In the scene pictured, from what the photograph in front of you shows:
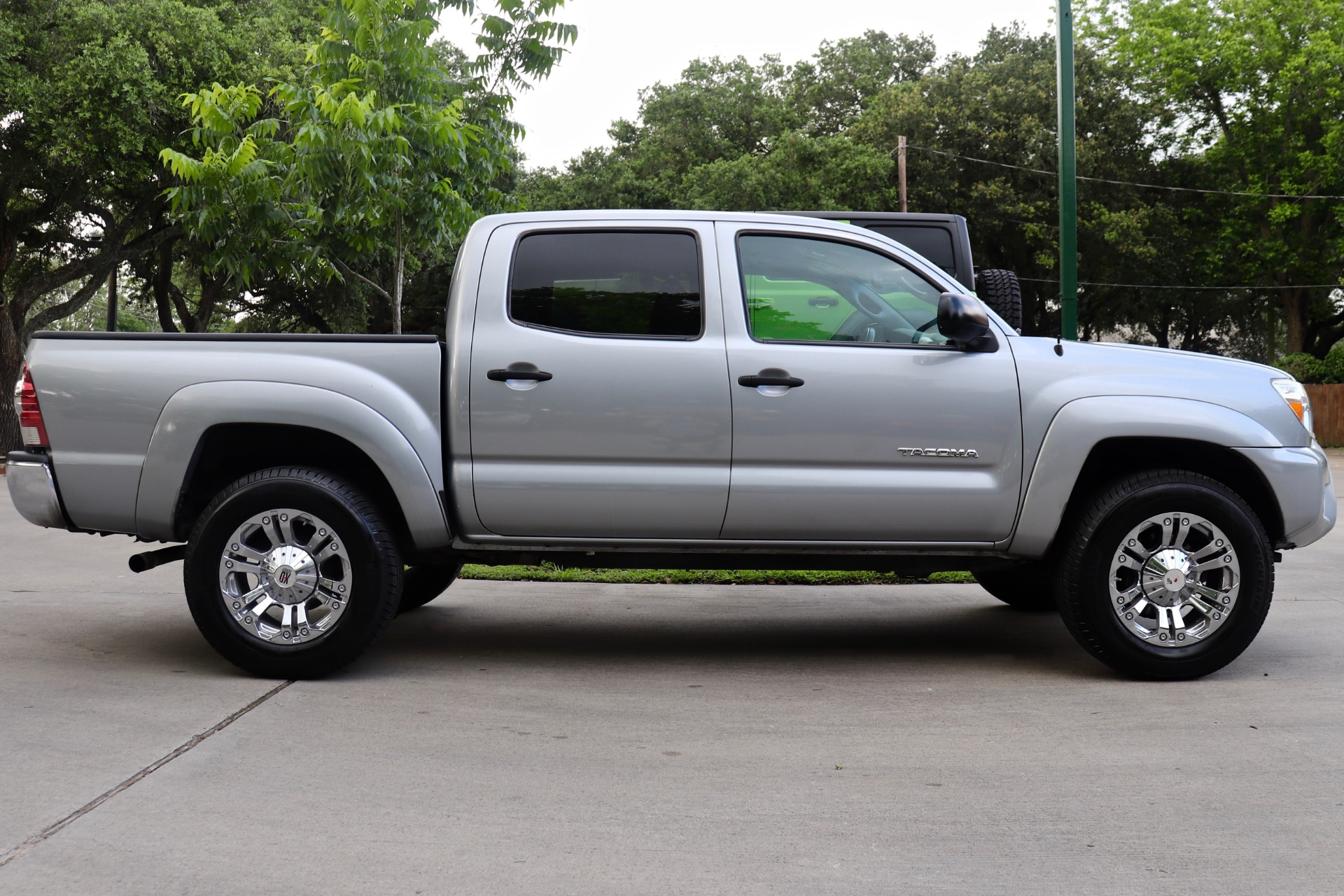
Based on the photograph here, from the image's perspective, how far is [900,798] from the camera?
3.99m

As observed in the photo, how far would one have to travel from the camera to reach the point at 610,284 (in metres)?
5.69

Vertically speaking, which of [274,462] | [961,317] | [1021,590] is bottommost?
[1021,590]

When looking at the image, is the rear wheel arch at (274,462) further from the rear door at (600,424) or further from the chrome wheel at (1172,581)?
the chrome wheel at (1172,581)

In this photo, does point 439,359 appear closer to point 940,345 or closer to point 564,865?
point 940,345

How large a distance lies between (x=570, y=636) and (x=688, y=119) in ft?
139

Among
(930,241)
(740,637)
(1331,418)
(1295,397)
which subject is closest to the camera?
(1295,397)

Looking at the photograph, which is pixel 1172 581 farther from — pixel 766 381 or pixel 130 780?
pixel 130 780

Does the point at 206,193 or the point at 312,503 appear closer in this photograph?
the point at 312,503

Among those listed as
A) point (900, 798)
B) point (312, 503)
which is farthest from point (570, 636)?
point (900, 798)

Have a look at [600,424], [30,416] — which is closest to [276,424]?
[30,416]

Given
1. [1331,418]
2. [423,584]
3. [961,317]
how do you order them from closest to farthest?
[961,317], [423,584], [1331,418]

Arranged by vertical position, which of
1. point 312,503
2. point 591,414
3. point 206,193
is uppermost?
point 206,193

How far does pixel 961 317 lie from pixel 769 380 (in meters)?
0.88

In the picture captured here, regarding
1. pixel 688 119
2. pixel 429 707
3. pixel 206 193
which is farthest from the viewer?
pixel 688 119
